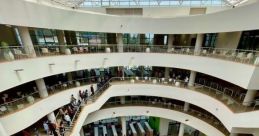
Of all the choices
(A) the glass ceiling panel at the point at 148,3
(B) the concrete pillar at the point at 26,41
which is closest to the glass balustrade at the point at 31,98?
(B) the concrete pillar at the point at 26,41

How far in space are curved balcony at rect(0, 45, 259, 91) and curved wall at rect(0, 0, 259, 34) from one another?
6.32ft

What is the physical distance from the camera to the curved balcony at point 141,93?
409 inches

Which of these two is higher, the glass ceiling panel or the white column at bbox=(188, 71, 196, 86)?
the glass ceiling panel

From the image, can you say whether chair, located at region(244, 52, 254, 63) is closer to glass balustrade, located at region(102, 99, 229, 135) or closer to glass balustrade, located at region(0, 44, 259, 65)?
glass balustrade, located at region(0, 44, 259, 65)

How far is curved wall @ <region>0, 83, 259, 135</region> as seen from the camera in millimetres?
10102

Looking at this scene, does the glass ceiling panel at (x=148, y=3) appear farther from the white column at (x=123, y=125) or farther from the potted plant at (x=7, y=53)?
the white column at (x=123, y=125)

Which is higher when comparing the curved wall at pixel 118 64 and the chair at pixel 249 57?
the chair at pixel 249 57

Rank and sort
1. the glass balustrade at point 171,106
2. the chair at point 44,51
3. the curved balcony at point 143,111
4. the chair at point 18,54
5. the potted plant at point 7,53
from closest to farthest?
the potted plant at point 7,53
the chair at point 18,54
the chair at point 44,51
the glass balustrade at point 171,106
the curved balcony at point 143,111

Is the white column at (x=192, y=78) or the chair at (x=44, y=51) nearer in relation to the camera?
the chair at (x=44, y=51)

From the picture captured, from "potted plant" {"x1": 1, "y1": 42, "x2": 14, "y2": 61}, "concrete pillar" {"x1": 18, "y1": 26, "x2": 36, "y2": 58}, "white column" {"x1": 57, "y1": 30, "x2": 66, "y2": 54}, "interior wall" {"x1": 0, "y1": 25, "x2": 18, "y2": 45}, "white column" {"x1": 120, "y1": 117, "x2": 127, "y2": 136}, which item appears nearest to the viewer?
"potted plant" {"x1": 1, "y1": 42, "x2": 14, "y2": 61}

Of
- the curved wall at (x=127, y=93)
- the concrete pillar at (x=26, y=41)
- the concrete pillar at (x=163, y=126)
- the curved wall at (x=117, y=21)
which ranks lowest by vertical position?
the concrete pillar at (x=163, y=126)

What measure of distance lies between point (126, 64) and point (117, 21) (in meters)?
4.75

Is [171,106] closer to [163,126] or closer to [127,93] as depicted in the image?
[163,126]

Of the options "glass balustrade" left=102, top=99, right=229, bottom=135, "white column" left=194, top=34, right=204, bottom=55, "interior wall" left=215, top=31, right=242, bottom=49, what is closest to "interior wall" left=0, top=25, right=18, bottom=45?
"glass balustrade" left=102, top=99, right=229, bottom=135
